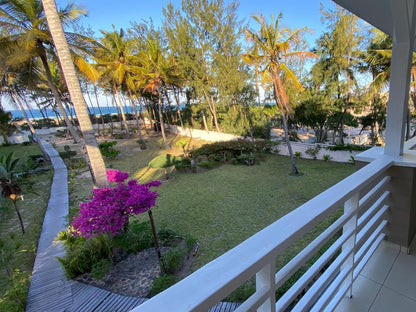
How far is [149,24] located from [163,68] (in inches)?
196

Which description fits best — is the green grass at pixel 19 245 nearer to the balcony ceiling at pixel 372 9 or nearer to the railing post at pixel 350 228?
the railing post at pixel 350 228

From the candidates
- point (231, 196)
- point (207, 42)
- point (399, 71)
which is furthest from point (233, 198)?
point (207, 42)

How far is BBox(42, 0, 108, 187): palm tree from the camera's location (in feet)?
13.0

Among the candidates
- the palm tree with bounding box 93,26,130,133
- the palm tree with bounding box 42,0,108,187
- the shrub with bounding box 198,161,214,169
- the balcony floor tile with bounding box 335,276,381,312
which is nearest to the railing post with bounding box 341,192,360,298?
the balcony floor tile with bounding box 335,276,381,312

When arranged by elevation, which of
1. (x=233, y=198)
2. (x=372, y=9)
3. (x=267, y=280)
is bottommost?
(x=233, y=198)

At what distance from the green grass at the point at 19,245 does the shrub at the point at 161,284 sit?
1.68m

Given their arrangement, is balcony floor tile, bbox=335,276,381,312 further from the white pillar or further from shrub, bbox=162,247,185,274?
shrub, bbox=162,247,185,274

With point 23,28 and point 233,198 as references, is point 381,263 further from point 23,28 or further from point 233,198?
point 23,28

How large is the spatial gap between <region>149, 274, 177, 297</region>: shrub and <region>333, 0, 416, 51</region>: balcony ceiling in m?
3.57

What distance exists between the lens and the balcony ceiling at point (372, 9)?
1.42 meters

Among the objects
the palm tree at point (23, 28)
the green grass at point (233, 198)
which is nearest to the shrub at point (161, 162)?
the green grass at point (233, 198)

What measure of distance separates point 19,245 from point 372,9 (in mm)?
5685

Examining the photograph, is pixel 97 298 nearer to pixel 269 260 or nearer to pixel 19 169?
pixel 269 260

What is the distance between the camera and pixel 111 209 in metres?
3.16
